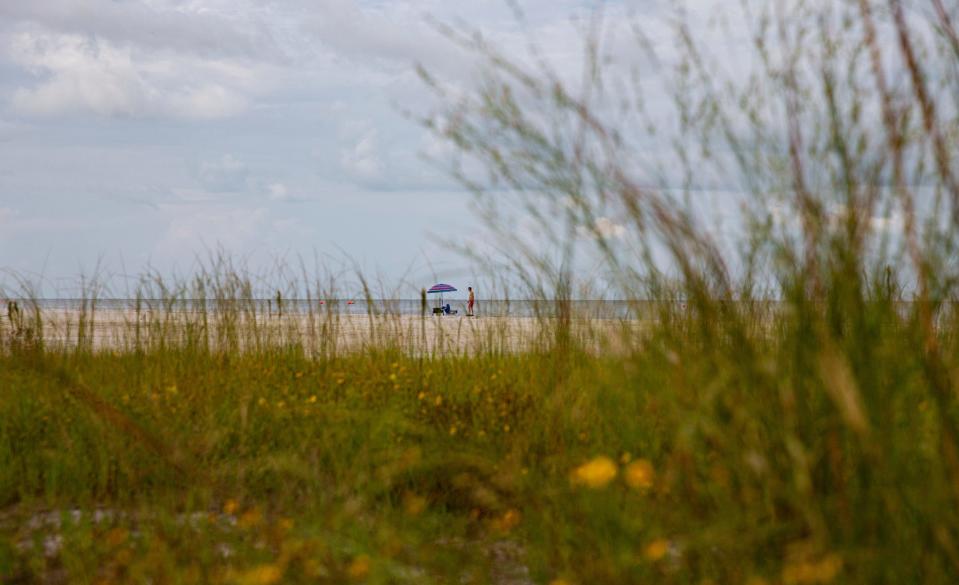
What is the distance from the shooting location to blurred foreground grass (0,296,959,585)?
147 centimetres

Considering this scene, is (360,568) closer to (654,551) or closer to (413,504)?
(413,504)

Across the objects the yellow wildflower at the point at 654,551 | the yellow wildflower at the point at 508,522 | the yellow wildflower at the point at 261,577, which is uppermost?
the yellow wildflower at the point at 654,551

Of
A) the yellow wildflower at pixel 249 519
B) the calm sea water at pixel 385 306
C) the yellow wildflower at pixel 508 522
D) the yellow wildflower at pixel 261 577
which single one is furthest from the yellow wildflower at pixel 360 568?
the calm sea water at pixel 385 306

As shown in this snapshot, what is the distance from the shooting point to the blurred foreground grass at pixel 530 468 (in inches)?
58.0

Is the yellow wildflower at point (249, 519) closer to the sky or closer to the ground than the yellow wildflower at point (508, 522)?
closer to the sky

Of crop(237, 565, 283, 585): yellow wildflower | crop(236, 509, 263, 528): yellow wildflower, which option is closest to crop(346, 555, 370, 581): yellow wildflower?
crop(237, 565, 283, 585): yellow wildflower

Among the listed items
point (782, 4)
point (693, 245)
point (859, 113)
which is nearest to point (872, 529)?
point (693, 245)

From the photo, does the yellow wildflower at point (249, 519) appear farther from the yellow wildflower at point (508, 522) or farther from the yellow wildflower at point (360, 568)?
the yellow wildflower at point (508, 522)

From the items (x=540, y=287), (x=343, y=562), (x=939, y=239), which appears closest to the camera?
(x=939, y=239)

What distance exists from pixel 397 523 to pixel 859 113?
154 centimetres

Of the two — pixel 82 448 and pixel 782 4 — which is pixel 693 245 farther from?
pixel 82 448

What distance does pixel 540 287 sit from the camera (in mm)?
4039

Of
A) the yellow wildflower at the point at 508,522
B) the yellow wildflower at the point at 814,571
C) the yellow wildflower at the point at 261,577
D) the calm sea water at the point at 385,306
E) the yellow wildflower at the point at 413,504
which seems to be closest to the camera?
the yellow wildflower at the point at 814,571

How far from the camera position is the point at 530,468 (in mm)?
2660
